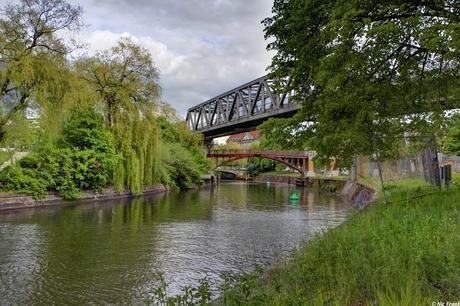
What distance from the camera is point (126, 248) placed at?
1356 centimetres

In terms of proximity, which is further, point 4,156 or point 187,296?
point 4,156

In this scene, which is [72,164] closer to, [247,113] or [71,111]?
[71,111]

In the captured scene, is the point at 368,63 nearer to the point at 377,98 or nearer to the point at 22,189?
the point at 377,98

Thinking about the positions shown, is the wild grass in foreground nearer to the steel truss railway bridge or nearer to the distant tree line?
the distant tree line

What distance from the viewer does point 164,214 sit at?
2245cm

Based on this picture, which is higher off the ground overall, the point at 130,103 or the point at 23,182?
the point at 130,103

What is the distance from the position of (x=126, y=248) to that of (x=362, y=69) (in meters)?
8.72

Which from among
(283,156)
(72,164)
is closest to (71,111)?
(72,164)

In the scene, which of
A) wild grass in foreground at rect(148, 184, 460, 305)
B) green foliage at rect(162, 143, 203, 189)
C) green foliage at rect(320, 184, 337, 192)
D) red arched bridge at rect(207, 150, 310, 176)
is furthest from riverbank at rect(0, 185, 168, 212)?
red arched bridge at rect(207, 150, 310, 176)

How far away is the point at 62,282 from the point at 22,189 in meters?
16.9

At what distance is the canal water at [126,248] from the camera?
9.37 meters

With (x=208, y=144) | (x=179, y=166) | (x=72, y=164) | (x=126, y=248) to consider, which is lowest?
(x=126, y=248)

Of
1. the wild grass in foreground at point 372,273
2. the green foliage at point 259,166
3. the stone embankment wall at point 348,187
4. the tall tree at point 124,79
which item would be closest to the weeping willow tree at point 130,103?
the tall tree at point 124,79

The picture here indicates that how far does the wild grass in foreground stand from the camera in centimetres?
487
